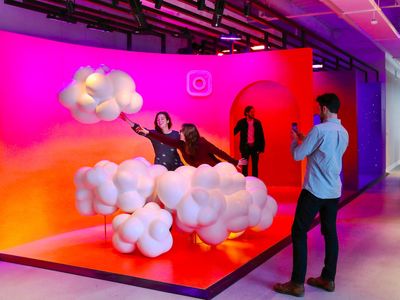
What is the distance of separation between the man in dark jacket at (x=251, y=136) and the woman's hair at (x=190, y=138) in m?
3.24

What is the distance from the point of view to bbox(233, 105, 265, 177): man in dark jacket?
30.6 ft

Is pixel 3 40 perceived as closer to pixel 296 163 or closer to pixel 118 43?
pixel 118 43

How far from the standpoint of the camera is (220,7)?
245 inches

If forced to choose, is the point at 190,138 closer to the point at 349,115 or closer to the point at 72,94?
the point at 72,94

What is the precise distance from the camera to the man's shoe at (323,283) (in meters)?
4.39

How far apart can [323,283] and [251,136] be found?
5.18 meters

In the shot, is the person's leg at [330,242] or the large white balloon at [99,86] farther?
the large white balloon at [99,86]

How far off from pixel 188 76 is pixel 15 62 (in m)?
3.03

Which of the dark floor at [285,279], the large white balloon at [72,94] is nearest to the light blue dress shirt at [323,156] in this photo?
the dark floor at [285,279]

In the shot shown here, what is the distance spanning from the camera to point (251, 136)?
9406 mm

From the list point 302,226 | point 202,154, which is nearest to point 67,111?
point 202,154

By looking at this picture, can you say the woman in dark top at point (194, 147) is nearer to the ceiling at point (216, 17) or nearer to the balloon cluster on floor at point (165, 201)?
the balloon cluster on floor at point (165, 201)

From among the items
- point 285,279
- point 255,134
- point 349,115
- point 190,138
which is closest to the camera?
point 285,279

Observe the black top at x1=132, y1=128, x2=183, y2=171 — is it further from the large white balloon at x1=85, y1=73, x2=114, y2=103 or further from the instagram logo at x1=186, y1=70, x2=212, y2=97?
the instagram logo at x1=186, y1=70, x2=212, y2=97
